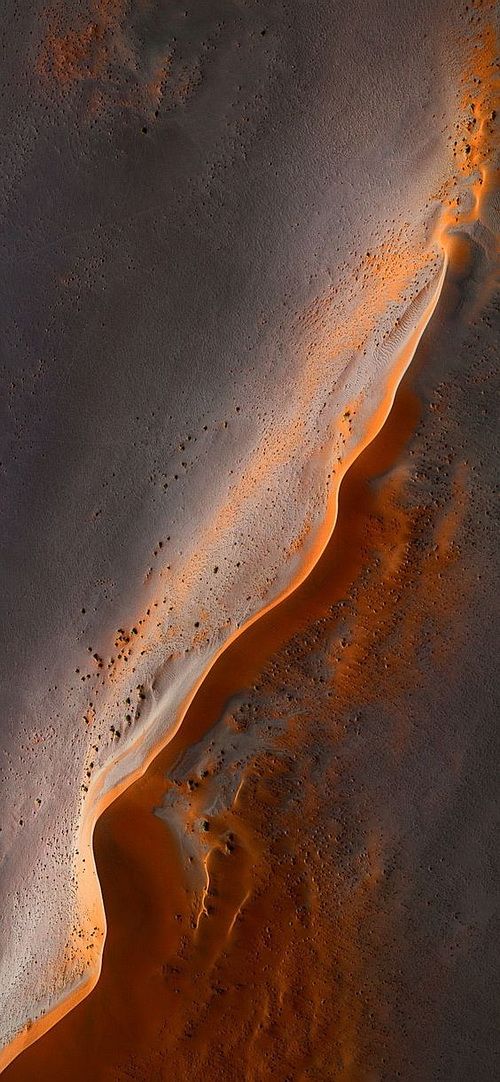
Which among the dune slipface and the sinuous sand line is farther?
the dune slipface

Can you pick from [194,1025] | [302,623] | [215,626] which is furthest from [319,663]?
[194,1025]

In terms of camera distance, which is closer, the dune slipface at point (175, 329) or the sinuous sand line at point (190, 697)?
the sinuous sand line at point (190, 697)

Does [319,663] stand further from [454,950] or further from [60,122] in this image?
[60,122]

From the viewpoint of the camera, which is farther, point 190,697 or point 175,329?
point 175,329

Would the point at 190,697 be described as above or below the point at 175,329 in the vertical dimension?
below
